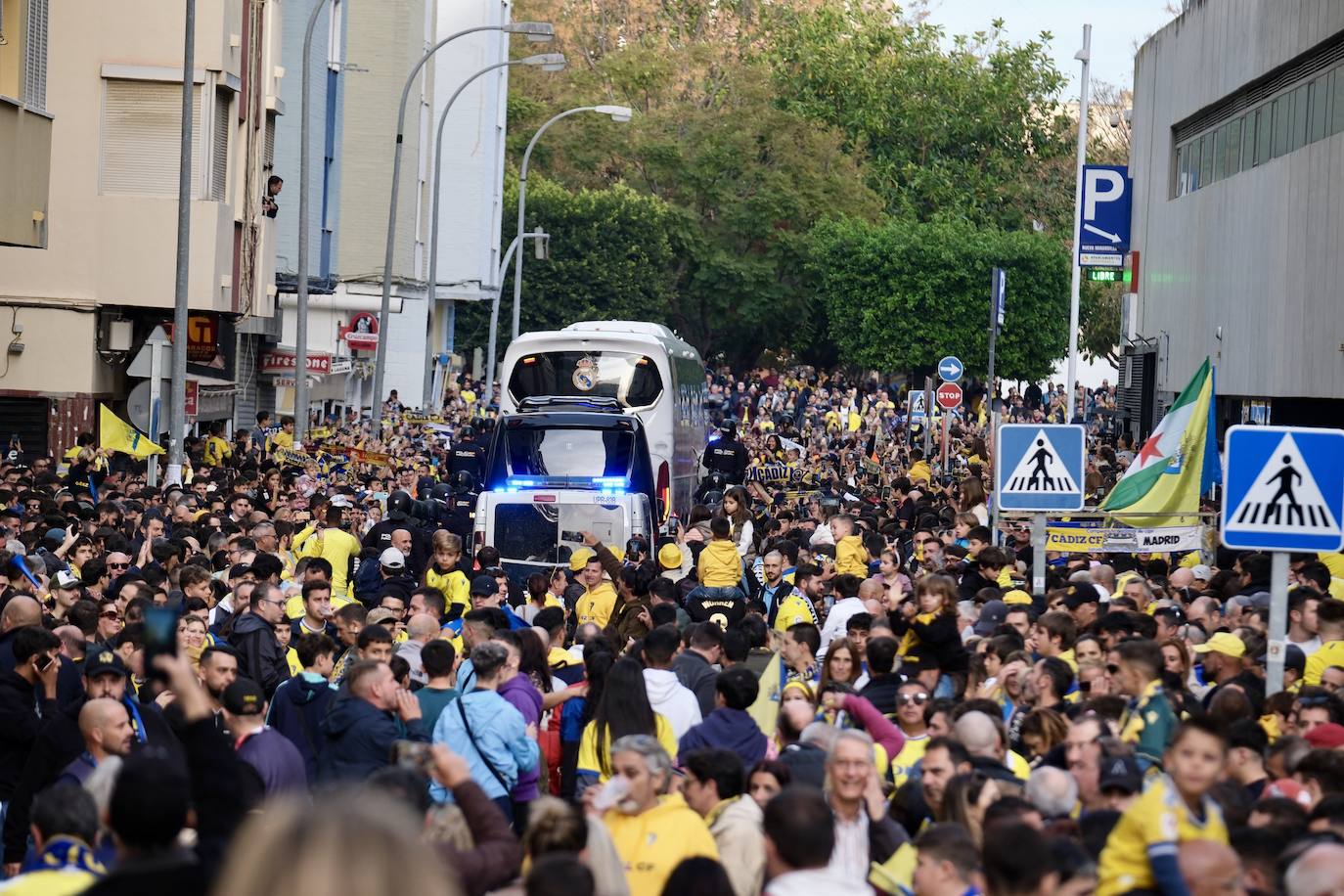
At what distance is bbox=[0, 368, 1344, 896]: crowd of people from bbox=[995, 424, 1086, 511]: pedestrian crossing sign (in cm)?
67

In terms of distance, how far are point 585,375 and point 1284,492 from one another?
815 inches

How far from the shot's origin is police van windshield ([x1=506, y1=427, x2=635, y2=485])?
80.0ft

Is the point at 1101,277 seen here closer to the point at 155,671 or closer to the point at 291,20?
the point at 291,20

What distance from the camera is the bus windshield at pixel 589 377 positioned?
30094 millimetres

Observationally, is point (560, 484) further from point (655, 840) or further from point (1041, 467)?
point (655, 840)

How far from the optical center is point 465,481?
24297 mm

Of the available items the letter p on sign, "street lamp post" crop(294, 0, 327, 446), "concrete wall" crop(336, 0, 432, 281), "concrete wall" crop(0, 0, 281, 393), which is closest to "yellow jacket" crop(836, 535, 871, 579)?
"concrete wall" crop(0, 0, 281, 393)

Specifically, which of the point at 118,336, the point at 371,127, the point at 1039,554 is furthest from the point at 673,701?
the point at 371,127

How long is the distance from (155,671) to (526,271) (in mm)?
69257

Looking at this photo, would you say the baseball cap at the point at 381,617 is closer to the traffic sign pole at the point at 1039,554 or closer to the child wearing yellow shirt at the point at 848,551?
the traffic sign pole at the point at 1039,554

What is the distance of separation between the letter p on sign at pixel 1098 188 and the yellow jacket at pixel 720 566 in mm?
25370

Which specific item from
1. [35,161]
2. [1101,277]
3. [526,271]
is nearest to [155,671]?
[35,161]

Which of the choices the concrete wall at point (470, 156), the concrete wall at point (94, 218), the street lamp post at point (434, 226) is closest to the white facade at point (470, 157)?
the concrete wall at point (470, 156)

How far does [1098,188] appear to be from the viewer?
41250 mm
